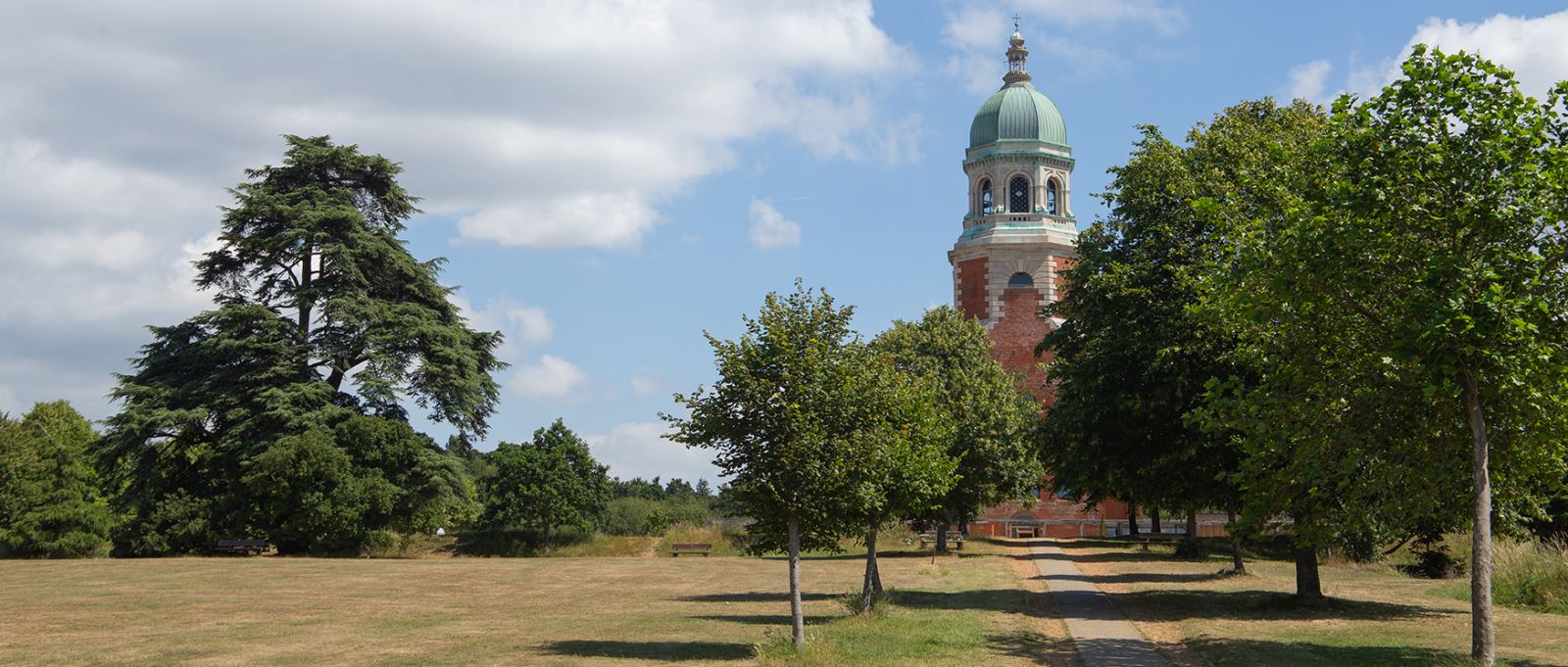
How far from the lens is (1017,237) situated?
74.6 metres

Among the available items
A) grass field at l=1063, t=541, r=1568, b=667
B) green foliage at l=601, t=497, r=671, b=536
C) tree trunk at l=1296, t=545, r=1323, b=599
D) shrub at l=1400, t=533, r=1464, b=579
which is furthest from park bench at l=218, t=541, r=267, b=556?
shrub at l=1400, t=533, r=1464, b=579

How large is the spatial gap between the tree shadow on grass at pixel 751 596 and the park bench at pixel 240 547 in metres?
25.6

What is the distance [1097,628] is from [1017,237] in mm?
54035

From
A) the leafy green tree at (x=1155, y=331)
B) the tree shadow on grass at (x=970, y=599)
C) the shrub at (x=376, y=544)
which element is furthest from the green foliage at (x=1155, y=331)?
the shrub at (x=376, y=544)

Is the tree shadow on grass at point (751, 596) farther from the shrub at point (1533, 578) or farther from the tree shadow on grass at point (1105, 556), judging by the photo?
the tree shadow on grass at point (1105, 556)

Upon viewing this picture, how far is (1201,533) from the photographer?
225 ft

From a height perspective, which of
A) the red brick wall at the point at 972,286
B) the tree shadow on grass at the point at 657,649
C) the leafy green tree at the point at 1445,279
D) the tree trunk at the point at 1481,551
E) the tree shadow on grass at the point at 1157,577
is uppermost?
the red brick wall at the point at 972,286

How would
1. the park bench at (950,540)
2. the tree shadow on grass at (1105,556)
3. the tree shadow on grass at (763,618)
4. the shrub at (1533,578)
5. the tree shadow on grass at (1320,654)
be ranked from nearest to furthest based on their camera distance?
the tree shadow on grass at (1320,654) < the tree shadow on grass at (763,618) < the shrub at (1533,578) < the tree shadow on grass at (1105,556) < the park bench at (950,540)

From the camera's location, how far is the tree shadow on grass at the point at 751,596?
2857 cm

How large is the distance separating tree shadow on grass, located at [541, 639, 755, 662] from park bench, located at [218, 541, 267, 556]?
33.2 metres

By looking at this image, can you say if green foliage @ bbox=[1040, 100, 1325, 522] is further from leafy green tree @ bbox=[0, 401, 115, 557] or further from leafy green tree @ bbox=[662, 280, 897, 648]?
leafy green tree @ bbox=[0, 401, 115, 557]

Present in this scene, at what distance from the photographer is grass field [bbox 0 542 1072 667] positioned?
59.1ft

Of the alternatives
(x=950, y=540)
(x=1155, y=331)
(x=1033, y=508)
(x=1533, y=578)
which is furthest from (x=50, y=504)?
(x=1533, y=578)

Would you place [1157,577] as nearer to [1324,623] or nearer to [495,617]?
[1324,623]
